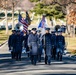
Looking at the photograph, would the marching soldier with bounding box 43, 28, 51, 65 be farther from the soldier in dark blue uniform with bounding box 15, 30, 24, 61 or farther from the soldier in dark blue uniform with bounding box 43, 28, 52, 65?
the soldier in dark blue uniform with bounding box 15, 30, 24, 61

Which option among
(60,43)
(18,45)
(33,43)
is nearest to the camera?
(33,43)

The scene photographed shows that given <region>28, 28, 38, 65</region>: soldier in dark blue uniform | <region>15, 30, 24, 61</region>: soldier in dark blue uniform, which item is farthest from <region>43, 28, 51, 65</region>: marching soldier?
<region>15, 30, 24, 61</region>: soldier in dark blue uniform

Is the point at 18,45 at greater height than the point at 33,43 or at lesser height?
lesser

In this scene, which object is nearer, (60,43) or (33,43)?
(33,43)

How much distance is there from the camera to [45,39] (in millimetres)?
23203

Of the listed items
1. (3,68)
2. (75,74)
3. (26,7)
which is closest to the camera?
(75,74)

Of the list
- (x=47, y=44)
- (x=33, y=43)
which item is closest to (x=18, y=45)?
(x=33, y=43)

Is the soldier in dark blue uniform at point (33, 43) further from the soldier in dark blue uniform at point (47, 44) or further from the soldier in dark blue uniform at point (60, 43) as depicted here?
the soldier in dark blue uniform at point (60, 43)

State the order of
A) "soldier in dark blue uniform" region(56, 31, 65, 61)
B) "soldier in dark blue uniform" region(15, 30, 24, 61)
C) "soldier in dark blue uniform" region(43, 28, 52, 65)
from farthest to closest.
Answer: "soldier in dark blue uniform" region(56, 31, 65, 61)
"soldier in dark blue uniform" region(15, 30, 24, 61)
"soldier in dark blue uniform" region(43, 28, 52, 65)

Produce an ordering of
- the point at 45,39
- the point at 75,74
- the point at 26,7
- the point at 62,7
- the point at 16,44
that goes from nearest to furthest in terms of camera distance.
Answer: the point at 75,74
the point at 45,39
the point at 16,44
the point at 62,7
the point at 26,7

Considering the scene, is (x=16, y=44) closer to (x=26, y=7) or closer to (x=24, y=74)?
(x=24, y=74)

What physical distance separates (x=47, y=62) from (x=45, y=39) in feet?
4.39

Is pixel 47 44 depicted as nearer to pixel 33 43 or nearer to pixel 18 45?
pixel 33 43

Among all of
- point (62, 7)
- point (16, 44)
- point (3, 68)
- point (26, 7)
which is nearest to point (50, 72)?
point (3, 68)
